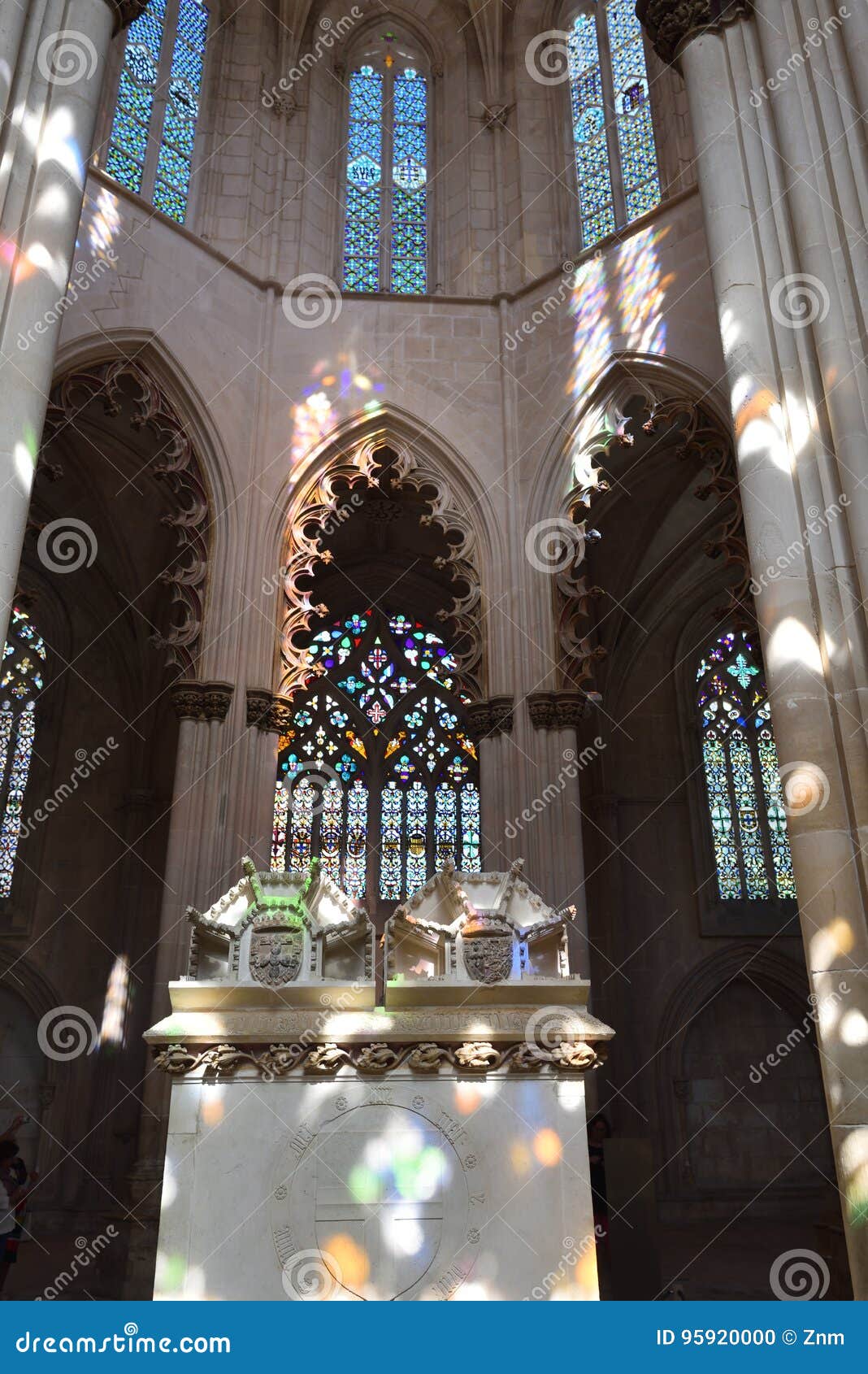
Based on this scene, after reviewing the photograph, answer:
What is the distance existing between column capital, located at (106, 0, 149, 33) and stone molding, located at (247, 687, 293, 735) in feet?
17.8

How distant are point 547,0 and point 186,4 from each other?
447 cm

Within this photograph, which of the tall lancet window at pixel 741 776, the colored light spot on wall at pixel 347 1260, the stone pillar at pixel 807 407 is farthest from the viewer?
the tall lancet window at pixel 741 776

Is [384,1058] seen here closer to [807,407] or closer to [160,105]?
[807,407]

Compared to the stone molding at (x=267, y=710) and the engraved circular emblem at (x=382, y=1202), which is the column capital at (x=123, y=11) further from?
the engraved circular emblem at (x=382, y=1202)

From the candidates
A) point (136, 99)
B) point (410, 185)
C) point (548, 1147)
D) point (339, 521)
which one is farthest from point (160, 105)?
point (548, 1147)

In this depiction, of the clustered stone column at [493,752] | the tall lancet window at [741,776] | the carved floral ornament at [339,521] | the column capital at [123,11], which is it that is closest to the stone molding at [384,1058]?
the clustered stone column at [493,752]

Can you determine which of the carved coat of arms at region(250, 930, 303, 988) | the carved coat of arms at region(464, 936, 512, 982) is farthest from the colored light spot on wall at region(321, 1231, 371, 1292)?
the carved coat of arms at region(464, 936, 512, 982)

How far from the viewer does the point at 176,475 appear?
11156 millimetres

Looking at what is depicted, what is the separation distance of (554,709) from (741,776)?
245 inches

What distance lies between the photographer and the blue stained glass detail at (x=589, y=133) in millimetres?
12914

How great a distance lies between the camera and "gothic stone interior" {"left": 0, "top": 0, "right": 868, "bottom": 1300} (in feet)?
21.5

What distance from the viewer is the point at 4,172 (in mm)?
7121

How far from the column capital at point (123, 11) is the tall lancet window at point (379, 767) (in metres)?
8.37

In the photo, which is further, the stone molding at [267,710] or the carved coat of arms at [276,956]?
the stone molding at [267,710]
